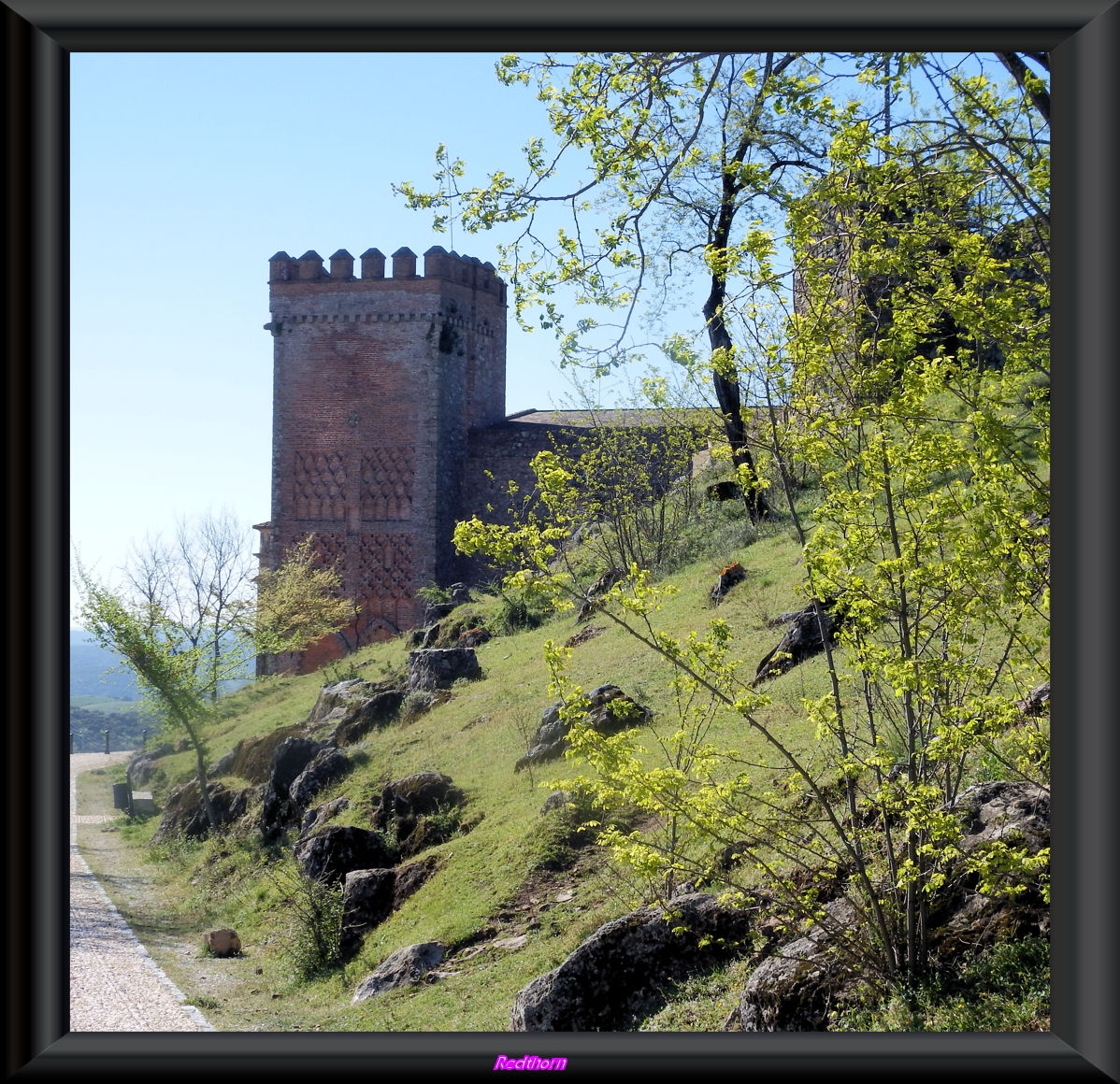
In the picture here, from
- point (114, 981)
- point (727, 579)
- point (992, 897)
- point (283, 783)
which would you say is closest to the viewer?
point (992, 897)

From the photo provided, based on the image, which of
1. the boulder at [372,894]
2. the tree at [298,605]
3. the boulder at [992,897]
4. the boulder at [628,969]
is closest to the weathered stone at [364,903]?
the boulder at [372,894]

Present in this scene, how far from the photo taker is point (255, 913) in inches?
531

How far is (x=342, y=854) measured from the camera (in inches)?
462

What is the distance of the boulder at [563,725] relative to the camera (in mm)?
11070

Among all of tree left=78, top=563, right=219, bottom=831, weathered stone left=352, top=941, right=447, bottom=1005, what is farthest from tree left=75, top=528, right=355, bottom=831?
weathered stone left=352, top=941, right=447, bottom=1005

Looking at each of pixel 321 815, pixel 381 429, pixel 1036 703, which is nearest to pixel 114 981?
pixel 321 815

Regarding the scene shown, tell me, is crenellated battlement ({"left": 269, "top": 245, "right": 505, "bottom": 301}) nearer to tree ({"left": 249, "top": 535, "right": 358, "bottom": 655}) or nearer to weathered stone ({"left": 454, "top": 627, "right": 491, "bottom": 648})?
tree ({"left": 249, "top": 535, "right": 358, "bottom": 655})

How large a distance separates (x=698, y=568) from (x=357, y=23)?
15.3m

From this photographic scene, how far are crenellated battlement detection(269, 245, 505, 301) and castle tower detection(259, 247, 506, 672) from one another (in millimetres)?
37

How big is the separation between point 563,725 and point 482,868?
221 cm

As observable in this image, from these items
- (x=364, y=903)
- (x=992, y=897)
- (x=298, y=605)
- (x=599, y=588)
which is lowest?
(x=364, y=903)

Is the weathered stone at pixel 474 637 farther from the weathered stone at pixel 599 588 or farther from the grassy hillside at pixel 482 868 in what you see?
the weathered stone at pixel 599 588
